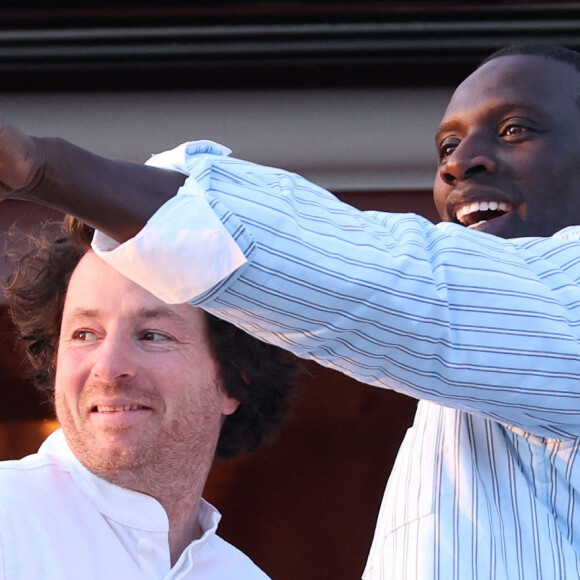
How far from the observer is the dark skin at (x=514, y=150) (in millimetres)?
1339

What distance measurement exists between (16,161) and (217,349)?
1249 mm

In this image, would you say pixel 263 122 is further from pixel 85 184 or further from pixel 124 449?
pixel 85 184

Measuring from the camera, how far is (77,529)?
64.9 inches

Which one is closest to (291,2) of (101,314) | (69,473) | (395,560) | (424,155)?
(424,155)

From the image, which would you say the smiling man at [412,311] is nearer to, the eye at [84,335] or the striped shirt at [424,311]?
the striped shirt at [424,311]

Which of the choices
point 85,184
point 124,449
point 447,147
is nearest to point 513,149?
point 447,147

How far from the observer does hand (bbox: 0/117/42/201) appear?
0.73 meters

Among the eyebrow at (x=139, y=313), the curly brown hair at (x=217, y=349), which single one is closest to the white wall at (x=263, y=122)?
the curly brown hair at (x=217, y=349)

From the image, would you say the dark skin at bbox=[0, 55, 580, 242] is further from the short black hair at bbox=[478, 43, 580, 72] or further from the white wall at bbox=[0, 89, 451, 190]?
the white wall at bbox=[0, 89, 451, 190]

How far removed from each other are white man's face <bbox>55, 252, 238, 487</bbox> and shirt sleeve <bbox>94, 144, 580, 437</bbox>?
2.97 ft

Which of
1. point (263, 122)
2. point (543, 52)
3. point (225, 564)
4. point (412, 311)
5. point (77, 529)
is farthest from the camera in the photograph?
point (263, 122)

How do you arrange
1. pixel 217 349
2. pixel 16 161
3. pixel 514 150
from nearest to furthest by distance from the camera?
pixel 16 161 → pixel 514 150 → pixel 217 349

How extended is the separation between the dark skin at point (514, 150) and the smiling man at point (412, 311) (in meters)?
0.19

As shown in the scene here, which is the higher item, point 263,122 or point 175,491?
point 263,122
